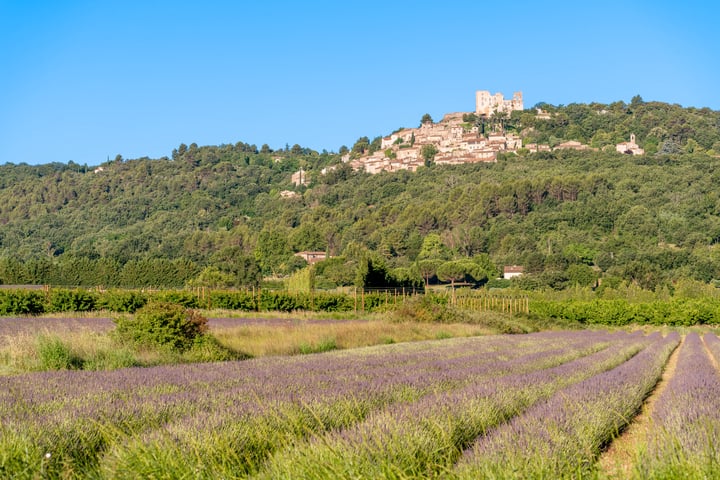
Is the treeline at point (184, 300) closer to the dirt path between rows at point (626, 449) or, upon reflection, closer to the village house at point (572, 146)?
the dirt path between rows at point (626, 449)

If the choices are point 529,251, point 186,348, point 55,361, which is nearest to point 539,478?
point 55,361

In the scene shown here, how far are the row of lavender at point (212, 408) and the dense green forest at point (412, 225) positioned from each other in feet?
177

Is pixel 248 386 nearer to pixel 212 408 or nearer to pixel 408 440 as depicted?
pixel 212 408

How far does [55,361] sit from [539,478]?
10277mm

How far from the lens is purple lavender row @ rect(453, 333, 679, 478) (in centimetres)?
380

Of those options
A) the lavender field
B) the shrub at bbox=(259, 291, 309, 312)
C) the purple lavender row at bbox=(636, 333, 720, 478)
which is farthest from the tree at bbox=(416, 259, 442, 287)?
the purple lavender row at bbox=(636, 333, 720, 478)

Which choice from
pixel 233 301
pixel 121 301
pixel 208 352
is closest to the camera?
pixel 208 352

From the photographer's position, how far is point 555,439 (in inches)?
185

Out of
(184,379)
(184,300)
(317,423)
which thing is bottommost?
(184,300)

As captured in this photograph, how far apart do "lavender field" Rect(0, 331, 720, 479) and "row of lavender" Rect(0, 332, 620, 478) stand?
2 centimetres

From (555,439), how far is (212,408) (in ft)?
10.2

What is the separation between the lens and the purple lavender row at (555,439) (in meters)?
3.80

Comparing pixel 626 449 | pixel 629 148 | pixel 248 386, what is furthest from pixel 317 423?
pixel 629 148

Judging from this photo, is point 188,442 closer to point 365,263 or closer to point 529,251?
point 365,263
